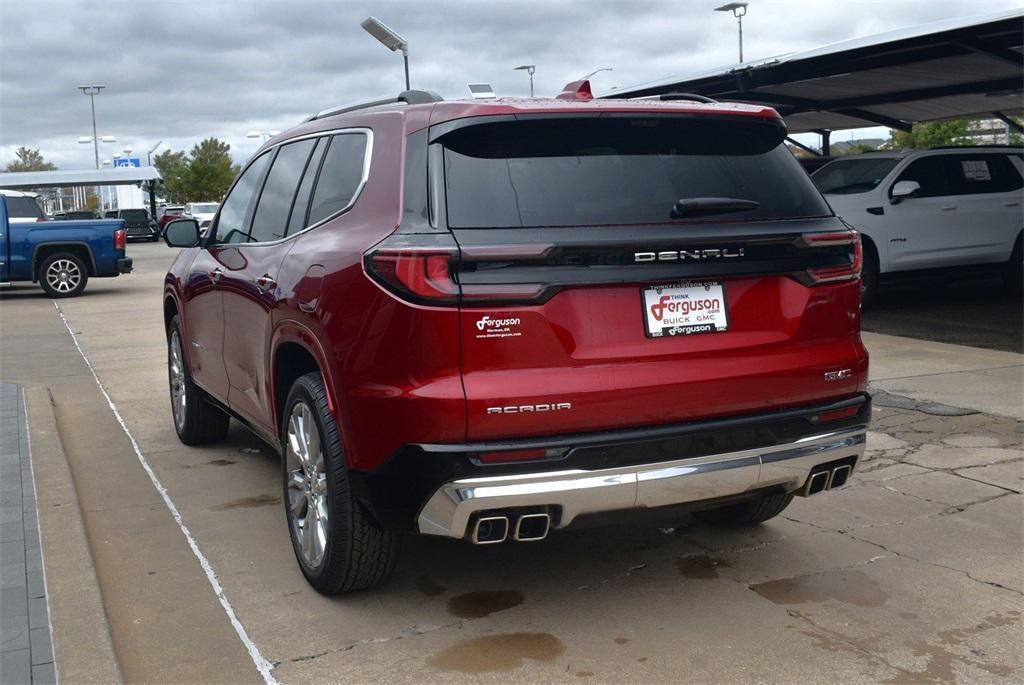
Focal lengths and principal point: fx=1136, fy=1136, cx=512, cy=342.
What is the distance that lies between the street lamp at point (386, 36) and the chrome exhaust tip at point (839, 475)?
1780 cm

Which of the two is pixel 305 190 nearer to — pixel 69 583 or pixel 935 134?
pixel 69 583

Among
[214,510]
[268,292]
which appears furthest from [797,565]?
[214,510]

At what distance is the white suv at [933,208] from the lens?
13.1 m

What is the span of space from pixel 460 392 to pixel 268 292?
1.48 meters

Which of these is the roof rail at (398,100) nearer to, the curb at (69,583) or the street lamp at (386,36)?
the curb at (69,583)

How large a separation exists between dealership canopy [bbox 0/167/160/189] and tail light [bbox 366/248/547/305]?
42131 millimetres

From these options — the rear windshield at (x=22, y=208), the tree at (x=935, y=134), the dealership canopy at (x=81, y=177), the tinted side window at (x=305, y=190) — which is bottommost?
the tinted side window at (x=305, y=190)

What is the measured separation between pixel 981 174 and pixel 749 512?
34.5 ft

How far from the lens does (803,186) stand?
13.9 feet

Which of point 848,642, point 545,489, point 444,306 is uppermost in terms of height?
point 444,306

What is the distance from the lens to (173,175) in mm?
89938

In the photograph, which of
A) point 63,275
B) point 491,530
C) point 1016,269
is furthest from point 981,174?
point 63,275

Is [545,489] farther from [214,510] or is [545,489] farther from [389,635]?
[214,510]

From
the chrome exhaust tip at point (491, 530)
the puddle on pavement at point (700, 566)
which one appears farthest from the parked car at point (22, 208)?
the chrome exhaust tip at point (491, 530)
